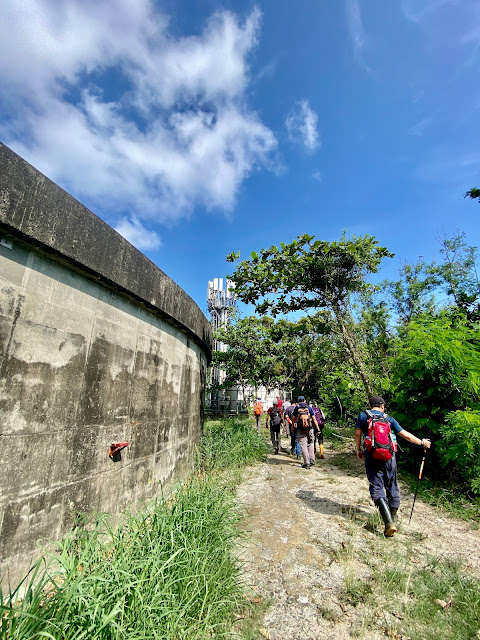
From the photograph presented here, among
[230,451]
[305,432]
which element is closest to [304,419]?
[305,432]

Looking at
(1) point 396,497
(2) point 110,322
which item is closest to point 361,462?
(1) point 396,497

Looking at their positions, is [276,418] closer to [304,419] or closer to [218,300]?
[304,419]

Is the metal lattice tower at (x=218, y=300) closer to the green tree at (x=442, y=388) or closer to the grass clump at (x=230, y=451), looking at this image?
the grass clump at (x=230, y=451)

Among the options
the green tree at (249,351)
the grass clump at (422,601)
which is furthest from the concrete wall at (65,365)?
the green tree at (249,351)

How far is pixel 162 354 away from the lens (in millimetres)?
4406

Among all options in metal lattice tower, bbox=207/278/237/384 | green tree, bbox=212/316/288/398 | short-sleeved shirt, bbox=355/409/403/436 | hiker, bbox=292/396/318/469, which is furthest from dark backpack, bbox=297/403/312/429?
metal lattice tower, bbox=207/278/237/384

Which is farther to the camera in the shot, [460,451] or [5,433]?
[460,451]

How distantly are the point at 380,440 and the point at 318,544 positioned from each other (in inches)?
55.1

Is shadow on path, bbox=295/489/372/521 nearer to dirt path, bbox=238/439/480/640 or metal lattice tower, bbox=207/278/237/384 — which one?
dirt path, bbox=238/439/480/640

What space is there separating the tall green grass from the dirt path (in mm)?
334

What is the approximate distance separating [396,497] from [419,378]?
2296 millimetres

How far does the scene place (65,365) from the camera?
2.64m

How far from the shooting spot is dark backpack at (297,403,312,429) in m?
6.91

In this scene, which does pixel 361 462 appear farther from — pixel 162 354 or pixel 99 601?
pixel 99 601
